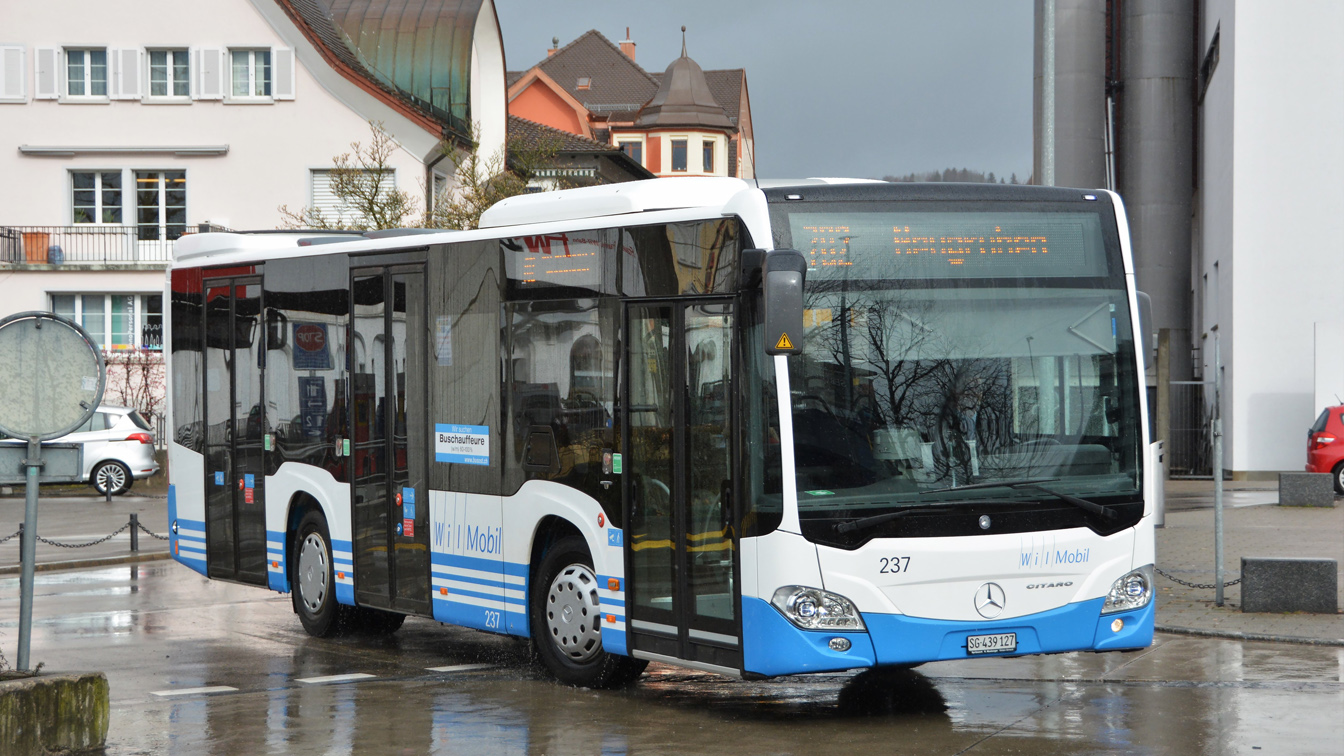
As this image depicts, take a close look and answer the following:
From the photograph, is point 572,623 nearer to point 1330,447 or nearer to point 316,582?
point 316,582

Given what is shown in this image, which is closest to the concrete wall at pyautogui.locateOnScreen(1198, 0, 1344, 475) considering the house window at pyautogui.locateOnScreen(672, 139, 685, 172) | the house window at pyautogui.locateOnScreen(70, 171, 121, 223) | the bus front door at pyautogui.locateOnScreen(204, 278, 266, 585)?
the bus front door at pyautogui.locateOnScreen(204, 278, 266, 585)

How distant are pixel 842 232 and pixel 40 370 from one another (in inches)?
172

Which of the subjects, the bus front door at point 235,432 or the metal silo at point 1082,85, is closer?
the bus front door at point 235,432

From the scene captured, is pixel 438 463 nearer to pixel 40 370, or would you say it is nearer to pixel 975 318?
pixel 40 370

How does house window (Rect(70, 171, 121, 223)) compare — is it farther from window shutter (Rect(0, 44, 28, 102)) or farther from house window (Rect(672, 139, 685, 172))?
house window (Rect(672, 139, 685, 172))

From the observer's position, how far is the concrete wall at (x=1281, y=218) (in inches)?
1385

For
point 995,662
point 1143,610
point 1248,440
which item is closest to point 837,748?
point 1143,610

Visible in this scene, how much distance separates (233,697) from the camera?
10344 mm

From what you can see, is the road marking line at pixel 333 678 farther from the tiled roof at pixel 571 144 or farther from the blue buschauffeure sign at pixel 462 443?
the tiled roof at pixel 571 144

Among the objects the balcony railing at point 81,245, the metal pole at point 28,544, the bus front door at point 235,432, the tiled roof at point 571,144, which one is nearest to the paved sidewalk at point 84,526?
the bus front door at point 235,432

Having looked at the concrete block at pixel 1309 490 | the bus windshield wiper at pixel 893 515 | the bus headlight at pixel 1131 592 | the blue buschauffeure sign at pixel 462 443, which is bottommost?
the concrete block at pixel 1309 490

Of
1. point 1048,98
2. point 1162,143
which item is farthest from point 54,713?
point 1162,143

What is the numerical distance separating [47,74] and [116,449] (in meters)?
16.5

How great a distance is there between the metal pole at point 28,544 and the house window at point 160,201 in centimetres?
3735
